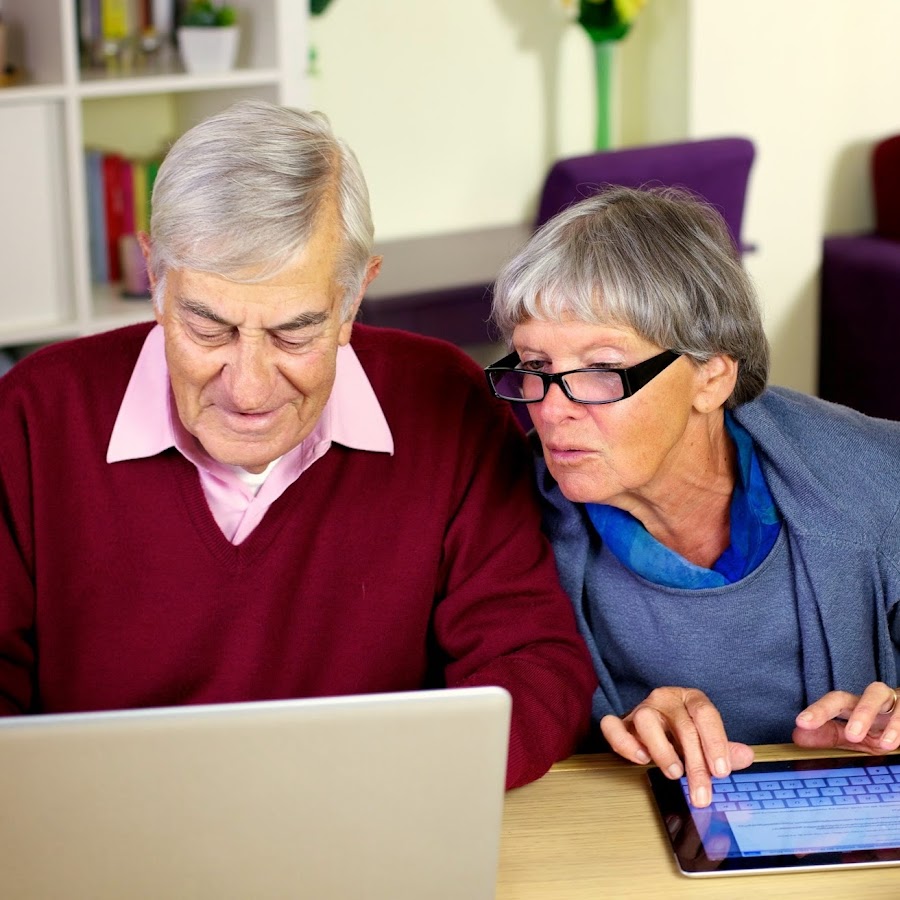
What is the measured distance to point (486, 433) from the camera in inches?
66.2

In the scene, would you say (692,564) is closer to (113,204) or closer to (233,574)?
(233,574)

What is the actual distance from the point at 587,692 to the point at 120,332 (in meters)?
0.66

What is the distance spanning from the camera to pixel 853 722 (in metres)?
1.41

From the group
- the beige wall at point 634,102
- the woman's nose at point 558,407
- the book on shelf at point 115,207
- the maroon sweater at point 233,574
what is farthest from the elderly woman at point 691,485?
the beige wall at point 634,102

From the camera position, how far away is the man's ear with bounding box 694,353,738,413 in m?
1.58

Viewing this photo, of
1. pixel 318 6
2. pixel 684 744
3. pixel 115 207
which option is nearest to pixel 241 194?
pixel 684 744

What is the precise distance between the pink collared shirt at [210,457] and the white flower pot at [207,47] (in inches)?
60.5

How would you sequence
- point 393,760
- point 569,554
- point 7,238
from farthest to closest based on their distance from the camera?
1. point 7,238
2. point 569,554
3. point 393,760

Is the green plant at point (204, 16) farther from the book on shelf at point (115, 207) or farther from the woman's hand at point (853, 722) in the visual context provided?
the woman's hand at point (853, 722)

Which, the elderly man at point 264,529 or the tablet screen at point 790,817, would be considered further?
the elderly man at point 264,529

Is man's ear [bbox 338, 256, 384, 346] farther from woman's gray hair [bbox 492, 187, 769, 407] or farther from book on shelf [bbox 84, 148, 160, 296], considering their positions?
A: book on shelf [bbox 84, 148, 160, 296]

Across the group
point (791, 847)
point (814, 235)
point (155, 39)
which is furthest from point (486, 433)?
point (814, 235)

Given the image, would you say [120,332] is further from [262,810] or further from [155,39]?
[155,39]

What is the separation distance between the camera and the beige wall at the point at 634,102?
3623 millimetres
